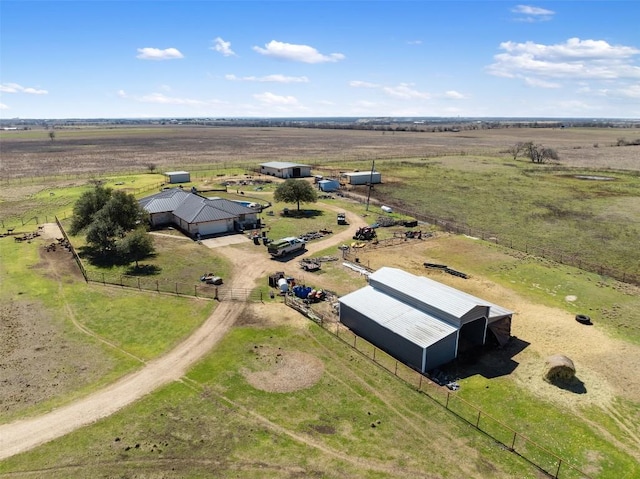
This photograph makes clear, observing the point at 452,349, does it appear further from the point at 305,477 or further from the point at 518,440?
the point at 305,477

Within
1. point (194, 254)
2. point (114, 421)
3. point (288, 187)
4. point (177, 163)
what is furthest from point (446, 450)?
point (177, 163)

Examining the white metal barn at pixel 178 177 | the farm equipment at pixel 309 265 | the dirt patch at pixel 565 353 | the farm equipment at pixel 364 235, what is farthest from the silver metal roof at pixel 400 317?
the white metal barn at pixel 178 177

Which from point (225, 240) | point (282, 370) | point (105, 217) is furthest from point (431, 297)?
point (105, 217)

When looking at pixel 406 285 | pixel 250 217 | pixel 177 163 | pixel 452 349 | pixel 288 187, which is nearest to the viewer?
pixel 452 349

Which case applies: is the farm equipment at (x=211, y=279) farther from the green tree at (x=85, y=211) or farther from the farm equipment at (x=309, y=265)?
the green tree at (x=85, y=211)

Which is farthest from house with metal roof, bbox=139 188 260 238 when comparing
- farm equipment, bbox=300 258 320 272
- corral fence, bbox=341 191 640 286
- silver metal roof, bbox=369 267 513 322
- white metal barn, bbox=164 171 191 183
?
white metal barn, bbox=164 171 191 183

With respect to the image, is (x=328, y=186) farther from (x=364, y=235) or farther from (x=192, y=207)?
(x=192, y=207)

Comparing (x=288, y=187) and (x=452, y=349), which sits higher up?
(x=288, y=187)
